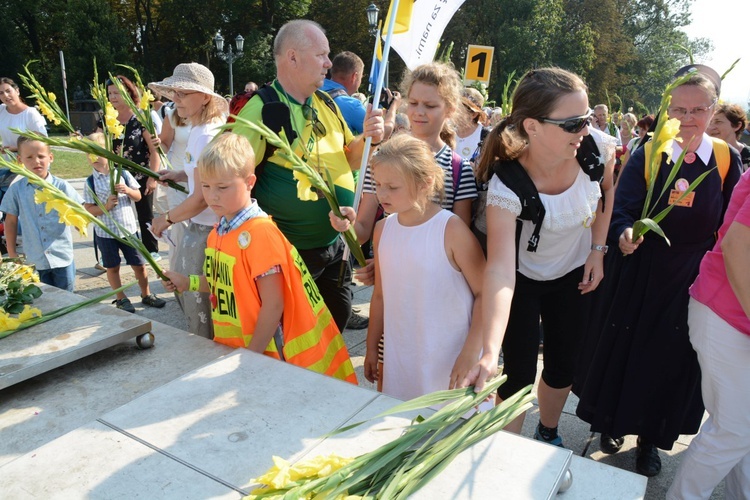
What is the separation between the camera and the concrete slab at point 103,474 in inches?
46.6

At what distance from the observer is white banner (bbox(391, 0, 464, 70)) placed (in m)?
3.02

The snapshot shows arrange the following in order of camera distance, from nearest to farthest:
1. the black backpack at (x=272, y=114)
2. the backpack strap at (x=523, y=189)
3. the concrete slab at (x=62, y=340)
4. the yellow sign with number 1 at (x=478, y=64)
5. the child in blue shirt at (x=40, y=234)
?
the concrete slab at (x=62, y=340), the backpack strap at (x=523, y=189), the black backpack at (x=272, y=114), the child in blue shirt at (x=40, y=234), the yellow sign with number 1 at (x=478, y=64)

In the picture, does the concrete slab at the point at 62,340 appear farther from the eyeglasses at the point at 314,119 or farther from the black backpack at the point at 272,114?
the eyeglasses at the point at 314,119

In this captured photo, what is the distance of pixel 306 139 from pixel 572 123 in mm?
1318

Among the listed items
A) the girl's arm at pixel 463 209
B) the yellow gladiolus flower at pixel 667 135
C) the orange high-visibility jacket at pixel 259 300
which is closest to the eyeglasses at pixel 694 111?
the yellow gladiolus flower at pixel 667 135

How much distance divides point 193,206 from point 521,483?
2115mm

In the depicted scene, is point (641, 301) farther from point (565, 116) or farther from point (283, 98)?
point (283, 98)

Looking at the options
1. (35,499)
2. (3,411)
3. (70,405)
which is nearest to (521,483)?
(35,499)

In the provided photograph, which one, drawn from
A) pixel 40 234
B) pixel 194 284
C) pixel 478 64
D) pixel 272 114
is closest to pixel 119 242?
pixel 40 234

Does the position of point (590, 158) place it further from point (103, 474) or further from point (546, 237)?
point (103, 474)

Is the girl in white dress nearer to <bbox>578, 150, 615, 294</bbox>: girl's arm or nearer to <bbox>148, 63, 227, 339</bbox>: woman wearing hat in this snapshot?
<bbox>578, 150, 615, 294</bbox>: girl's arm

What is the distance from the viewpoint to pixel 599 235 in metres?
2.42

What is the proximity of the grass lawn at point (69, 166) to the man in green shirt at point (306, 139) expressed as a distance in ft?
35.4

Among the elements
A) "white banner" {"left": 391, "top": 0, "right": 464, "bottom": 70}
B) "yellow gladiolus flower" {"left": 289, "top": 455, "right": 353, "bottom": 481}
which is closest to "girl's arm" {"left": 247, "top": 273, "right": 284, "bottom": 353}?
"yellow gladiolus flower" {"left": 289, "top": 455, "right": 353, "bottom": 481}
